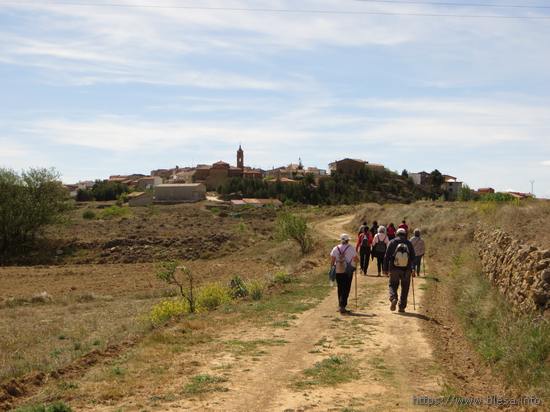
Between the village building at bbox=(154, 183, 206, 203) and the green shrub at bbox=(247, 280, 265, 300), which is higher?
the village building at bbox=(154, 183, 206, 203)

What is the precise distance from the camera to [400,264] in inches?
572

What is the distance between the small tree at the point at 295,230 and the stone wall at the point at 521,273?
1910cm

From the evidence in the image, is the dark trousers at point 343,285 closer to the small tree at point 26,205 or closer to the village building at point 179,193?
the small tree at point 26,205

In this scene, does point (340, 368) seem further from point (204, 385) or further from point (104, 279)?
point (104, 279)

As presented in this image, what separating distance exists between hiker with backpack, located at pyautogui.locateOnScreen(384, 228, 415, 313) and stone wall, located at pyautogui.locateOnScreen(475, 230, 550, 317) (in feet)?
7.56

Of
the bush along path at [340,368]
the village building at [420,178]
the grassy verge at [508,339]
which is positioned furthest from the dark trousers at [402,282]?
the village building at [420,178]

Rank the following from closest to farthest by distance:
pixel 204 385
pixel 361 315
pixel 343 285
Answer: pixel 204 385
pixel 361 315
pixel 343 285

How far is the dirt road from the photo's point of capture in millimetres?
7926

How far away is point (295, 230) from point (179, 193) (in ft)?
259

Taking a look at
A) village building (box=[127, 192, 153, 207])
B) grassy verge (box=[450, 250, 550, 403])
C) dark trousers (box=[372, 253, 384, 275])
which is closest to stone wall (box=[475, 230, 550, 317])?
grassy verge (box=[450, 250, 550, 403])

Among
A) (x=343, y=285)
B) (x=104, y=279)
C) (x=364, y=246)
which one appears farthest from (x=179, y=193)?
(x=343, y=285)

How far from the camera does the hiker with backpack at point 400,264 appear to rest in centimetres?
1452

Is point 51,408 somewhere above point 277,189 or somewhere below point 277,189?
below

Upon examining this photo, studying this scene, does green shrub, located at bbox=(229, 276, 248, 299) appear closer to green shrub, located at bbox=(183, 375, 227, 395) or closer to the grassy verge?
the grassy verge
